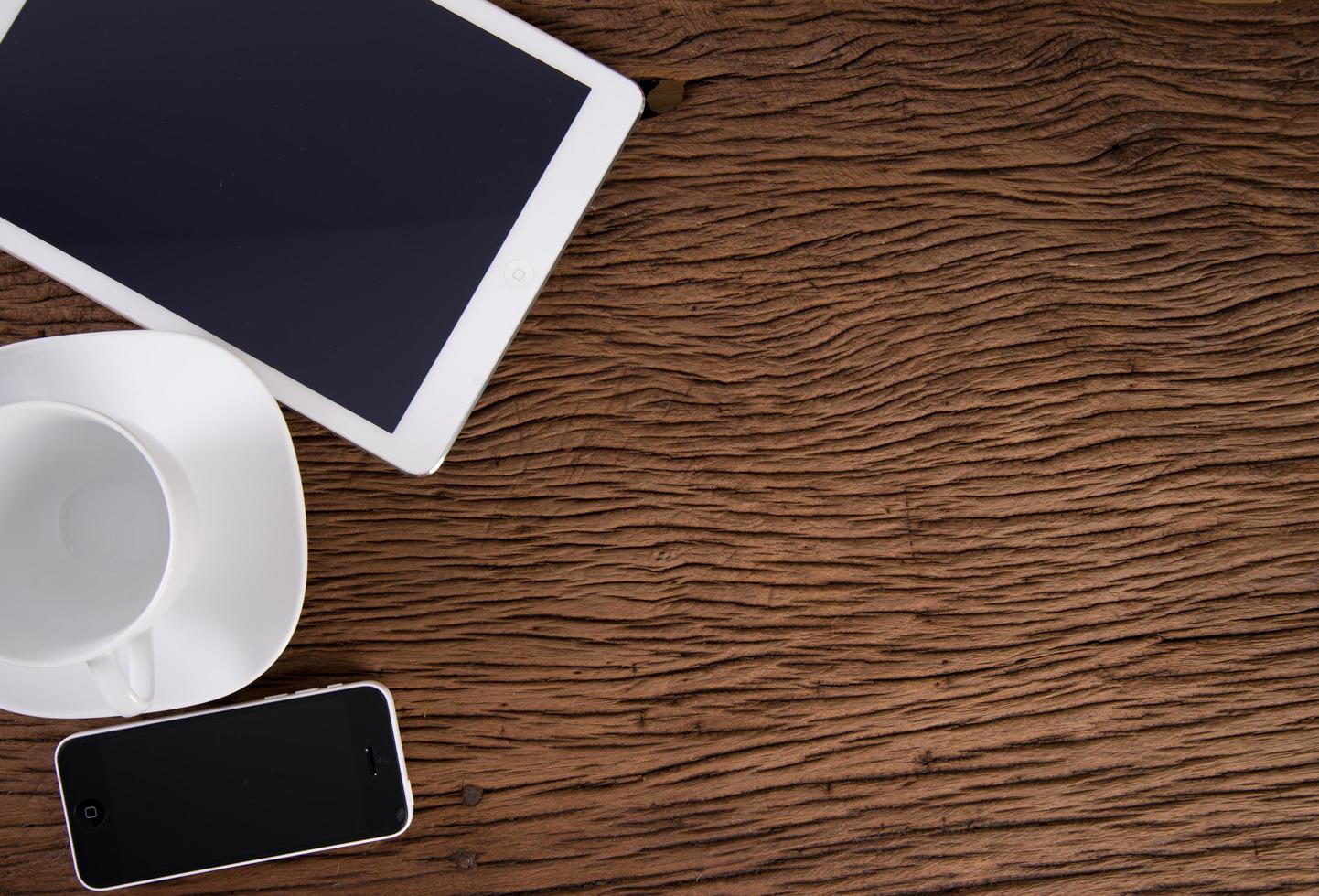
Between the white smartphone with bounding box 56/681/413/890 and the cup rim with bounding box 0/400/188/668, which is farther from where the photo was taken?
the white smartphone with bounding box 56/681/413/890

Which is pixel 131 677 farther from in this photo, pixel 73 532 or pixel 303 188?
pixel 303 188

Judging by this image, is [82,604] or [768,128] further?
[768,128]

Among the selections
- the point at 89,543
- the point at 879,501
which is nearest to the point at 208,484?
the point at 89,543

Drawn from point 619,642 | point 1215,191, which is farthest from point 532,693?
point 1215,191

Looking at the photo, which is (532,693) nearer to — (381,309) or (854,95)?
(381,309)

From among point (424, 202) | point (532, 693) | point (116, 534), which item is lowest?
point (532, 693)

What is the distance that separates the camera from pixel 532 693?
21.7 inches

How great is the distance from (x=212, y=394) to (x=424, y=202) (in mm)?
155

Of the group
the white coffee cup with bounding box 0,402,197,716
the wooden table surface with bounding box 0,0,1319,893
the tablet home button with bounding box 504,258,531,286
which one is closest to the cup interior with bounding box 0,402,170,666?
the white coffee cup with bounding box 0,402,197,716

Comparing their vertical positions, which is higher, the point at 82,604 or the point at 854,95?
the point at 854,95

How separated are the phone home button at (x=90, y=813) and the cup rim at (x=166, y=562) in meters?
0.17

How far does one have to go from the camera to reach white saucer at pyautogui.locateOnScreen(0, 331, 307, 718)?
0.48 meters

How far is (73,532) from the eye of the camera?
0.46m

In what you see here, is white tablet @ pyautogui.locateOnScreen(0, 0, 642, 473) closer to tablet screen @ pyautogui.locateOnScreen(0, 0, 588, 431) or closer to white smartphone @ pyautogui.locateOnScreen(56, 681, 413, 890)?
tablet screen @ pyautogui.locateOnScreen(0, 0, 588, 431)
